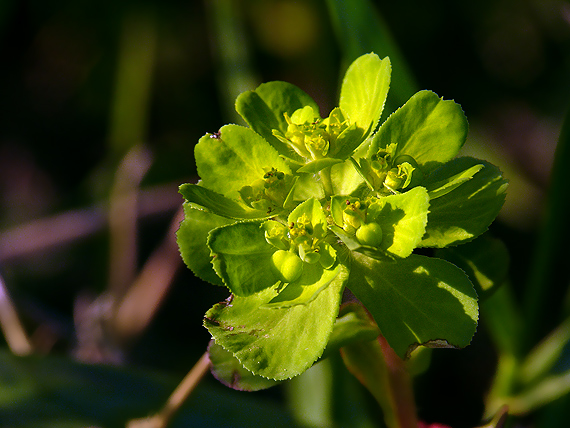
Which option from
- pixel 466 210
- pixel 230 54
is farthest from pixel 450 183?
pixel 230 54

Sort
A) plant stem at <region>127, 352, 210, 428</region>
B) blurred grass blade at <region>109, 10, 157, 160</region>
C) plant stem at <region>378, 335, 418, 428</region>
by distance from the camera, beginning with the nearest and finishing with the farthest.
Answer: plant stem at <region>378, 335, 418, 428</region> < plant stem at <region>127, 352, 210, 428</region> < blurred grass blade at <region>109, 10, 157, 160</region>

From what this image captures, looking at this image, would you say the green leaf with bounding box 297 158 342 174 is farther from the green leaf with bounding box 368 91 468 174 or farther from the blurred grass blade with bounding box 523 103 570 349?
the blurred grass blade with bounding box 523 103 570 349

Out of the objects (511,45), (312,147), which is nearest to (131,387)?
(312,147)

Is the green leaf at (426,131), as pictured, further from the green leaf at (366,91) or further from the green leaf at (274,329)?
the green leaf at (274,329)

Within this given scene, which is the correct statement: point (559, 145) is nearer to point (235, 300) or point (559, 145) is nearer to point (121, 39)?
point (235, 300)

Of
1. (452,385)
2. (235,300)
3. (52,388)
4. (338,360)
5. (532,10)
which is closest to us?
(235,300)

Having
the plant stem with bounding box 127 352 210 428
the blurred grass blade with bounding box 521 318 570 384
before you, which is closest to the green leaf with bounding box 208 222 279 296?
the plant stem with bounding box 127 352 210 428
